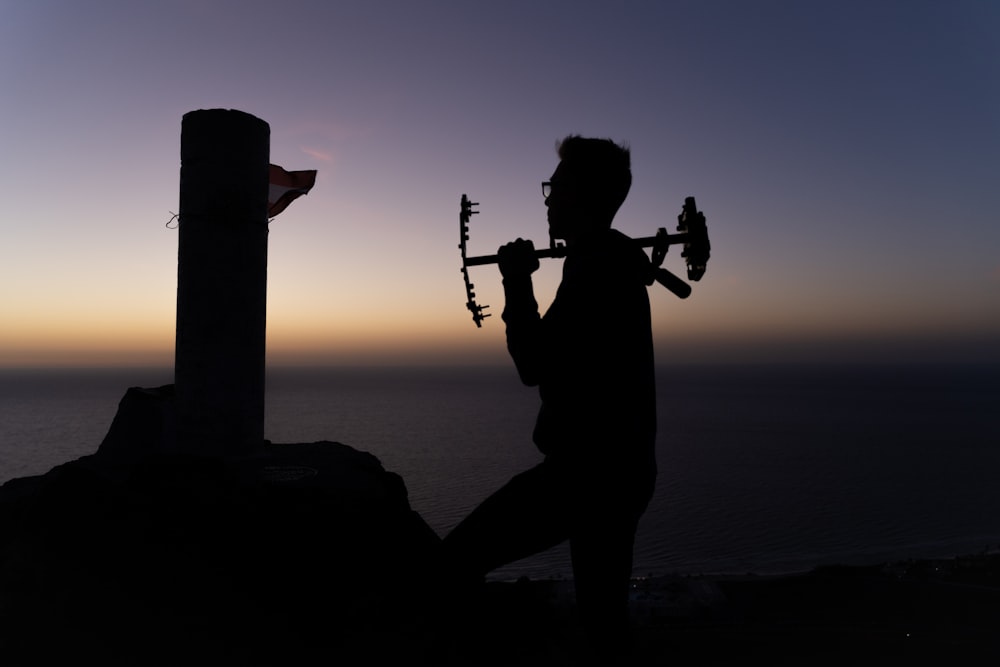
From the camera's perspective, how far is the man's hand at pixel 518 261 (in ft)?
9.78

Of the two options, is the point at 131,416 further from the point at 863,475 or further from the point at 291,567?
the point at 863,475

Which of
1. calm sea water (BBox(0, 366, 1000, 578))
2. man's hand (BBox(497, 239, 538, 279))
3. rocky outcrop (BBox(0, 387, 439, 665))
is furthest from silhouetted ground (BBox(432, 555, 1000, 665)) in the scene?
calm sea water (BBox(0, 366, 1000, 578))

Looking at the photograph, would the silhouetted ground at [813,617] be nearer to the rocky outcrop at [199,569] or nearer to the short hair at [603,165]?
the rocky outcrop at [199,569]

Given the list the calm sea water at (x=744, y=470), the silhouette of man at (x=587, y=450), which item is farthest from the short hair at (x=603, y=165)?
the calm sea water at (x=744, y=470)

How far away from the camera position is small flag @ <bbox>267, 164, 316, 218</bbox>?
1234 centimetres

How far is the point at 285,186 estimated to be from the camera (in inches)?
494

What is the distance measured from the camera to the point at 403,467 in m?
74.4

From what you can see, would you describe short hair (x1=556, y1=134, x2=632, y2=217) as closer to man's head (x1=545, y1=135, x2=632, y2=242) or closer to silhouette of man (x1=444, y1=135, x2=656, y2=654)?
man's head (x1=545, y1=135, x2=632, y2=242)

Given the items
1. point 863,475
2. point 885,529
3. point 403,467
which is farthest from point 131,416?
point 863,475

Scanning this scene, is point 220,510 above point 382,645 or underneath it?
A: above

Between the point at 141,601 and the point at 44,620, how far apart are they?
2.31ft

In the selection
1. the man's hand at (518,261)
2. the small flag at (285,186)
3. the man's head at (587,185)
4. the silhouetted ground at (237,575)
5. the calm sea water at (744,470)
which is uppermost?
the small flag at (285,186)

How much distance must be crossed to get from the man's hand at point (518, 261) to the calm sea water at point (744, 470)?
34691 millimetres

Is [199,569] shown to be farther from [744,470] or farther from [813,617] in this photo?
[744,470]
